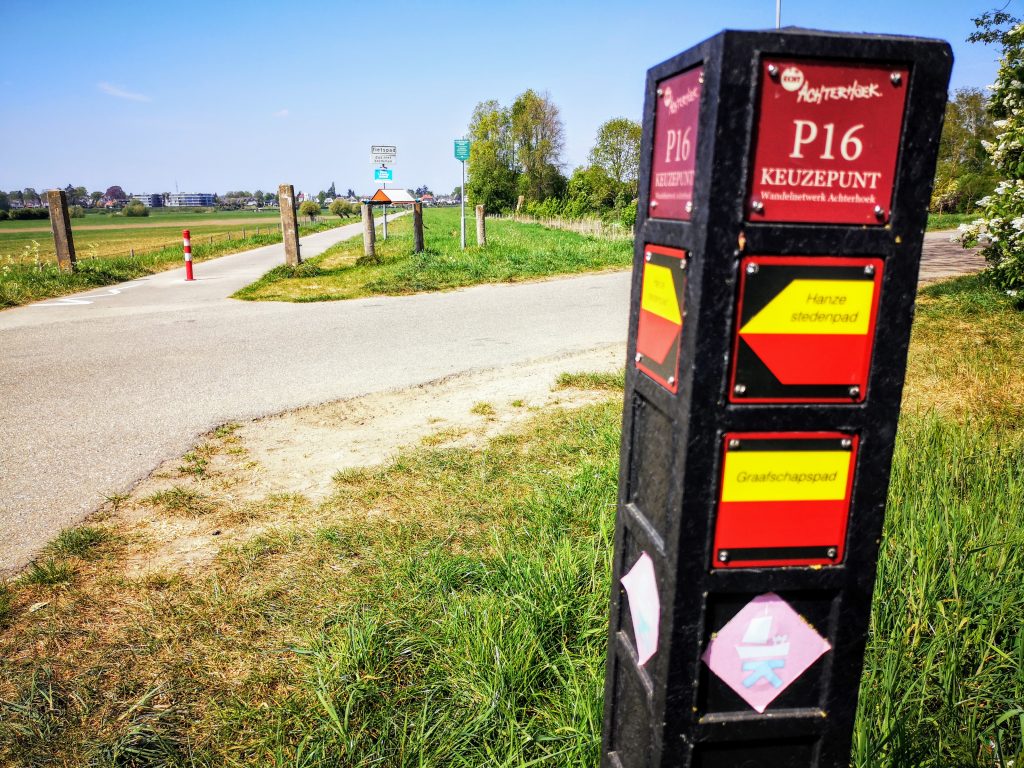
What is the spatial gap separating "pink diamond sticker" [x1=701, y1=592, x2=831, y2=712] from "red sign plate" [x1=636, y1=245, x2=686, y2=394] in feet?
1.54

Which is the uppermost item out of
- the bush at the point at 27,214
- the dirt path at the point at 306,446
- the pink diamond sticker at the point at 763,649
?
the bush at the point at 27,214

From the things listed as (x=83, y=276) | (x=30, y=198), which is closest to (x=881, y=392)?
(x=83, y=276)

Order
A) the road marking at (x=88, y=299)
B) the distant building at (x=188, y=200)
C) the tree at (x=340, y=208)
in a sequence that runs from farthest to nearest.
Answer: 1. the distant building at (x=188, y=200)
2. the tree at (x=340, y=208)
3. the road marking at (x=88, y=299)

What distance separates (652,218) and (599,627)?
163 cm

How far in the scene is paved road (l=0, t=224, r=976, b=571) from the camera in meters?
4.39

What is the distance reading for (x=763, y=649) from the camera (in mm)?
1274

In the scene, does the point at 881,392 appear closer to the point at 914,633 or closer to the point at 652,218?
the point at 652,218

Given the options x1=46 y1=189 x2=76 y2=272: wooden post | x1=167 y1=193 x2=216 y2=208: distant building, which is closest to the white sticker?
x1=46 y1=189 x2=76 y2=272: wooden post

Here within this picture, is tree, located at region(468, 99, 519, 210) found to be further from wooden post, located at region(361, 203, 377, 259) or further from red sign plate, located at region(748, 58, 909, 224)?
red sign plate, located at region(748, 58, 909, 224)

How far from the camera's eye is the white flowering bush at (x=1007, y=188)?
7.50 meters

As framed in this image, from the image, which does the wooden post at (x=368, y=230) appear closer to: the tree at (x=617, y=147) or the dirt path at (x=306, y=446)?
the dirt path at (x=306, y=446)

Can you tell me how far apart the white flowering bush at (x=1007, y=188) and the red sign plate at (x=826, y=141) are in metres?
7.66

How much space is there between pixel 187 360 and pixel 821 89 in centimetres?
725

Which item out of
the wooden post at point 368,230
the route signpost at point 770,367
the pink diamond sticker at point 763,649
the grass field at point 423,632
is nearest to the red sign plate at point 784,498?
the route signpost at point 770,367
